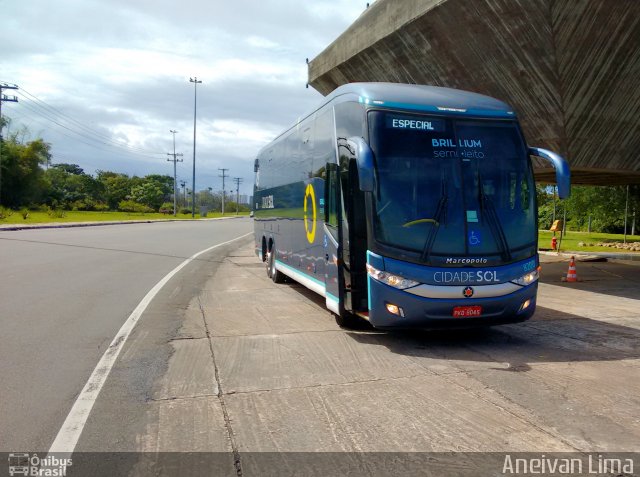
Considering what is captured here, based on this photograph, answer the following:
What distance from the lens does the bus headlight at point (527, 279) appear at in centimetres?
687

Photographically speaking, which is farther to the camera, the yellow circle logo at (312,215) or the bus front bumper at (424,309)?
the yellow circle logo at (312,215)

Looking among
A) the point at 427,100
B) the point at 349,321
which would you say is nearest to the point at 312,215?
the point at 349,321

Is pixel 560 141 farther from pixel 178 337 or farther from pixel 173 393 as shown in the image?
pixel 173 393

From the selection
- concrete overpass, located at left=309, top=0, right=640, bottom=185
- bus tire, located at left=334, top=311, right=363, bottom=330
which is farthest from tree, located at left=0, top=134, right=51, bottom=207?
bus tire, located at left=334, top=311, right=363, bottom=330

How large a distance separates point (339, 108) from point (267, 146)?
692 cm

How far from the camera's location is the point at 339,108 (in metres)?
7.87

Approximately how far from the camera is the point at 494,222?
684 centimetres

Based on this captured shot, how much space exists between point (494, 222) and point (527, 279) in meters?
0.88

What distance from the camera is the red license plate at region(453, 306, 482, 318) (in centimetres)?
660

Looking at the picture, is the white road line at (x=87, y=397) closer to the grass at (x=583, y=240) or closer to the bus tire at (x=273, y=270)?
the bus tire at (x=273, y=270)

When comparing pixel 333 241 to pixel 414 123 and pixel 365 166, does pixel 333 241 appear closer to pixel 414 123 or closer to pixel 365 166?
pixel 365 166

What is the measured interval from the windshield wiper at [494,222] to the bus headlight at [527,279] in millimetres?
307

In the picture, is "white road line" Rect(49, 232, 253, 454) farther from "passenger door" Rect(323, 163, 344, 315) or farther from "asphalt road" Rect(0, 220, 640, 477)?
"passenger door" Rect(323, 163, 344, 315)

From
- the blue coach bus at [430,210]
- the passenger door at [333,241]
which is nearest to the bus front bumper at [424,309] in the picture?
the blue coach bus at [430,210]
